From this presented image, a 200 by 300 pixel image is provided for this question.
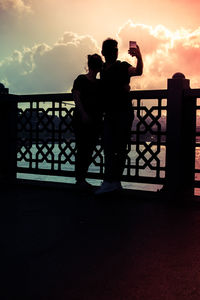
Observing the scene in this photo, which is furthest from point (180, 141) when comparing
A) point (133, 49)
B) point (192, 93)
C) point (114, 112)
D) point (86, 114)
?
point (133, 49)

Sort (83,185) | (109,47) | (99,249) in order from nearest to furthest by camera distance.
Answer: (99,249)
(109,47)
(83,185)

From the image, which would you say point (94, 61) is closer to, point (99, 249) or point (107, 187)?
point (107, 187)

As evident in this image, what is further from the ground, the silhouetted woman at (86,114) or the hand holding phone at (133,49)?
the hand holding phone at (133,49)

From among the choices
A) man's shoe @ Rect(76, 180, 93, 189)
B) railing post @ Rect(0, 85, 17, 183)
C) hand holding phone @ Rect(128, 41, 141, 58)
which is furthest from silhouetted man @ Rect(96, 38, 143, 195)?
railing post @ Rect(0, 85, 17, 183)

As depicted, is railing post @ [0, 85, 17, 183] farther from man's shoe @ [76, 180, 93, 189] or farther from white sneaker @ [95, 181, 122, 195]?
white sneaker @ [95, 181, 122, 195]

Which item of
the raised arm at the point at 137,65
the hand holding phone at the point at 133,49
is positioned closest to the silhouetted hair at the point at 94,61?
the raised arm at the point at 137,65

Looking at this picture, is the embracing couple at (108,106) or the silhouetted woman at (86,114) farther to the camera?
the silhouetted woman at (86,114)

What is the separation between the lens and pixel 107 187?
232 inches

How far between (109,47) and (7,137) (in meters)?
2.60

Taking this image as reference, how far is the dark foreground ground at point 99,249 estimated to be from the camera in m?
2.42

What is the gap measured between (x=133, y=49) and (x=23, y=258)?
3.04 meters

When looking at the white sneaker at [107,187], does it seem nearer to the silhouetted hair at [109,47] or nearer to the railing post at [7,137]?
the silhouetted hair at [109,47]

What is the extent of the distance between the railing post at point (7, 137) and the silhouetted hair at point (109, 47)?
2263 mm

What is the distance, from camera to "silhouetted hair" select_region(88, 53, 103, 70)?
599 cm
